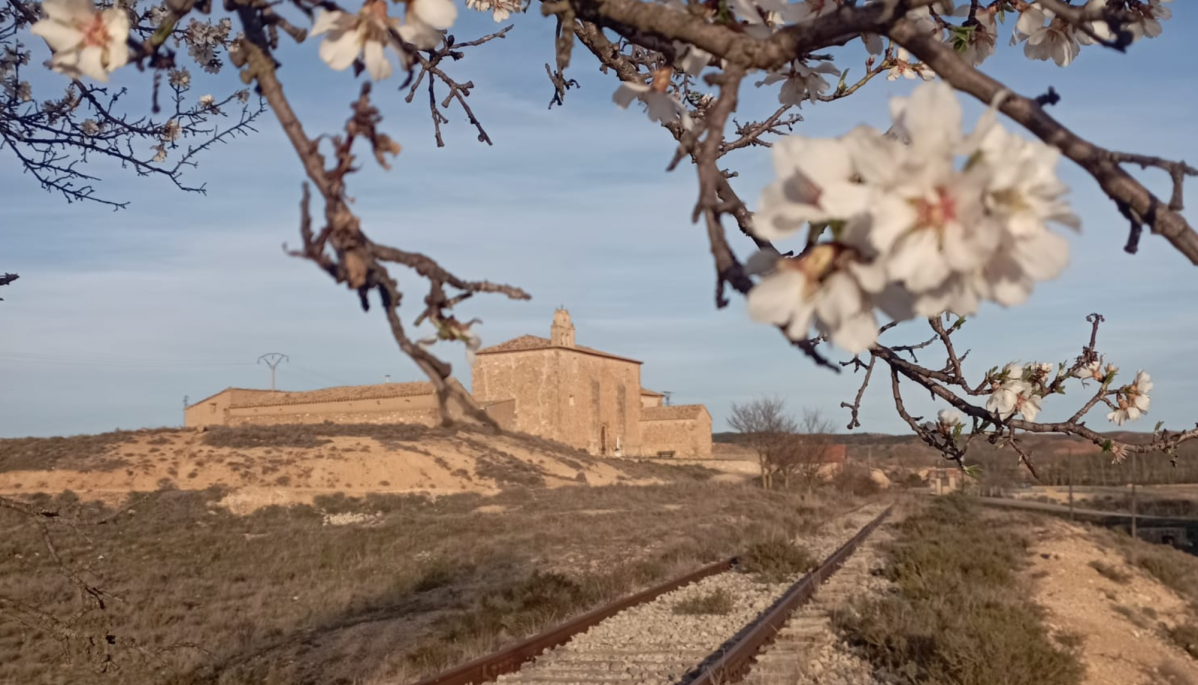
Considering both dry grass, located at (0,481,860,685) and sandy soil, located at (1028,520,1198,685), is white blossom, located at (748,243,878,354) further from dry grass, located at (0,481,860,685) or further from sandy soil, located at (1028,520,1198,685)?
sandy soil, located at (1028,520,1198,685)

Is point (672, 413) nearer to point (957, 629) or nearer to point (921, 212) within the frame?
point (957, 629)

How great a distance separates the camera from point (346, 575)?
1652 cm

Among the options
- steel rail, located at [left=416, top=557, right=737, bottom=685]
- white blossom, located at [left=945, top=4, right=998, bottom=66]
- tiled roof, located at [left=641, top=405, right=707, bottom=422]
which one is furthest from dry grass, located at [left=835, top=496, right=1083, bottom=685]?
tiled roof, located at [left=641, top=405, right=707, bottom=422]

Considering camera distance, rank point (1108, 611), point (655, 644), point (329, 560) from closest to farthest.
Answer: point (655, 644) < point (1108, 611) < point (329, 560)

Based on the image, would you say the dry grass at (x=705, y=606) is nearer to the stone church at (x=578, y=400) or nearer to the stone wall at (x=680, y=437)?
the stone church at (x=578, y=400)

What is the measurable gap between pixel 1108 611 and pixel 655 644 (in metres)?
8.60

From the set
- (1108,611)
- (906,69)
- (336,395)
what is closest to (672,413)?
(336,395)

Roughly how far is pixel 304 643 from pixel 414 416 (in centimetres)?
3964

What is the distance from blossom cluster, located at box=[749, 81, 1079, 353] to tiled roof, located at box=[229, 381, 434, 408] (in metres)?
49.6

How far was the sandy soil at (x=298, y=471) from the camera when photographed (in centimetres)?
2891

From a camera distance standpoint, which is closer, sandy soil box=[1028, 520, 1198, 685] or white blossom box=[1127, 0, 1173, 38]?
white blossom box=[1127, 0, 1173, 38]

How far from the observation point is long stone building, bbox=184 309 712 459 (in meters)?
52.5

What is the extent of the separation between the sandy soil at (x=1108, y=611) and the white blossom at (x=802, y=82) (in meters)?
9.65

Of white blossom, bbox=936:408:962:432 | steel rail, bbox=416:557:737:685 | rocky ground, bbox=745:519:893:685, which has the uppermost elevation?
white blossom, bbox=936:408:962:432
